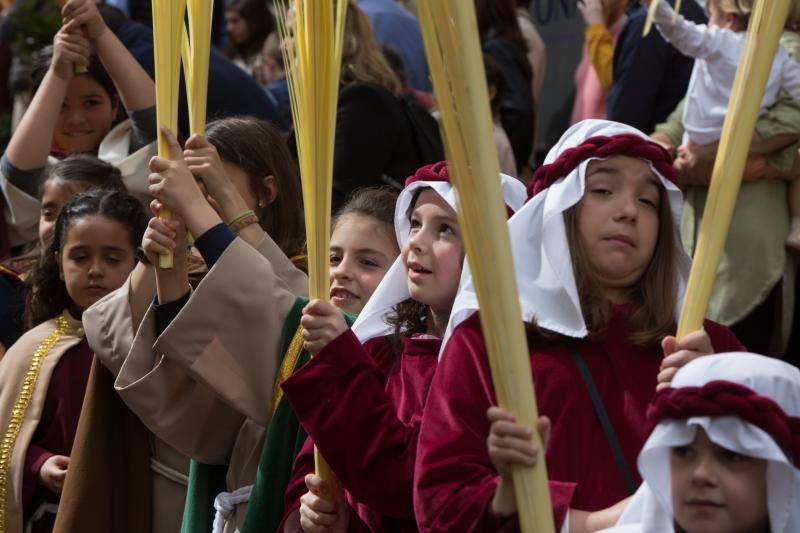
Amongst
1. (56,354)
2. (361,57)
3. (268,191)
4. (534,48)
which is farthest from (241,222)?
(534,48)

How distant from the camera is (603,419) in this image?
3.17m

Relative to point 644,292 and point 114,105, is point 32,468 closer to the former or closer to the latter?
point 114,105

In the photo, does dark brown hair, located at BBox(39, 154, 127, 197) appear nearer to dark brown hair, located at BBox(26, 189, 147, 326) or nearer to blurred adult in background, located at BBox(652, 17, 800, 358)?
dark brown hair, located at BBox(26, 189, 147, 326)

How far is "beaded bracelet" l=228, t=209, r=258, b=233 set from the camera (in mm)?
4176

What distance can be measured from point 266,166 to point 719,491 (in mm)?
2352

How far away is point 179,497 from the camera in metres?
4.30

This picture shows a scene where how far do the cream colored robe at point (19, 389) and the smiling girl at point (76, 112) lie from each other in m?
0.79

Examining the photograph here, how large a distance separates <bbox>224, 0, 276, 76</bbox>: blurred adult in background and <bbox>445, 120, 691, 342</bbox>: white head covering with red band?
5.16m

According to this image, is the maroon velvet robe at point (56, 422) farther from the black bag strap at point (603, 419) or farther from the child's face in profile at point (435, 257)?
the black bag strap at point (603, 419)

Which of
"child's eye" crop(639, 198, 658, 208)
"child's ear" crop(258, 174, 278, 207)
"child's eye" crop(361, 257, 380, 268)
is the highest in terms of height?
"child's ear" crop(258, 174, 278, 207)

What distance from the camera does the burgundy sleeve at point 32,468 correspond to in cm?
451

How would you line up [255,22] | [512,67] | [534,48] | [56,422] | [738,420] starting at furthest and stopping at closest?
1. [255,22]
2. [534,48]
3. [512,67]
4. [56,422]
5. [738,420]

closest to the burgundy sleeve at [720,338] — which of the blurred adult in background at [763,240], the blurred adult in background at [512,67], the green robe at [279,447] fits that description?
the green robe at [279,447]

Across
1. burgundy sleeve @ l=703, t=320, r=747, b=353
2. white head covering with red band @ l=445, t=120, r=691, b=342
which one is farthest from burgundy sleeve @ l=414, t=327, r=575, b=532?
burgundy sleeve @ l=703, t=320, r=747, b=353
